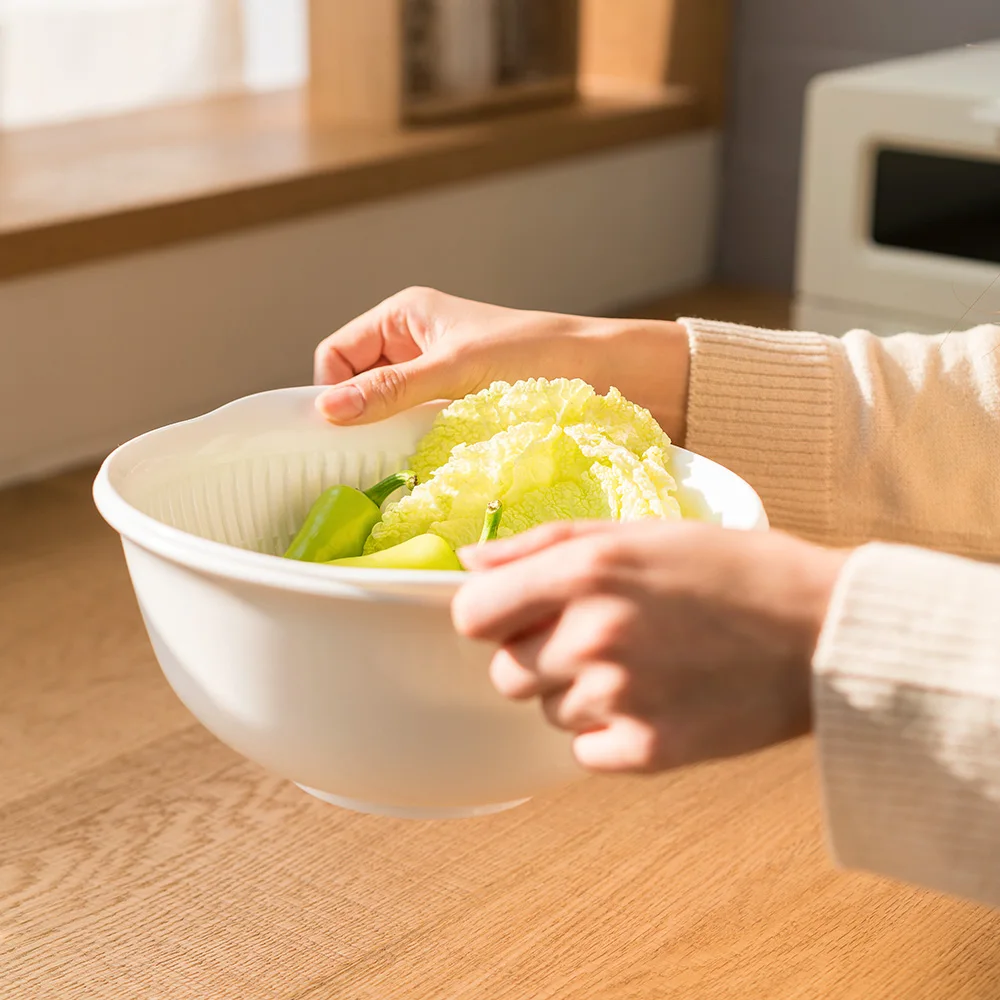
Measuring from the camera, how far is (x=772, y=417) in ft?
2.49

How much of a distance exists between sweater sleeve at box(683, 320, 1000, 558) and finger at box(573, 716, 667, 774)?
37 cm

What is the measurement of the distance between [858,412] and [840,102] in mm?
966

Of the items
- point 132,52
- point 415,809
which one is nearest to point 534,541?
point 415,809

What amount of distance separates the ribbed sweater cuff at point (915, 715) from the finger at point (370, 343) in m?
0.37

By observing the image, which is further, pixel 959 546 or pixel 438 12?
pixel 438 12

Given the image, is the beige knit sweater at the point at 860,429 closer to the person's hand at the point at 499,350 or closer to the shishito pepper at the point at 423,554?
the person's hand at the point at 499,350

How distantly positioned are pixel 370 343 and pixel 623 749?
380 mm

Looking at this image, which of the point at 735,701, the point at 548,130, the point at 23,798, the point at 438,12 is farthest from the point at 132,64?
the point at 735,701

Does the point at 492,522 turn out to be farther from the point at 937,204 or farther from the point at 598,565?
the point at 937,204

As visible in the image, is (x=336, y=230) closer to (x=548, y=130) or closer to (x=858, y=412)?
(x=548, y=130)

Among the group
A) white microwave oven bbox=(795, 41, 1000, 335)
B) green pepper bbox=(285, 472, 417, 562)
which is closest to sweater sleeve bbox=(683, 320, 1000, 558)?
green pepper bbox=(285, 472, 417, 562)

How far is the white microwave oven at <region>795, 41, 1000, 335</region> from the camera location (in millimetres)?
1560

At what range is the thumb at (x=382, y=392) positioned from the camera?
23.5 inches

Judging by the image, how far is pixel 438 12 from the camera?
1797mm
